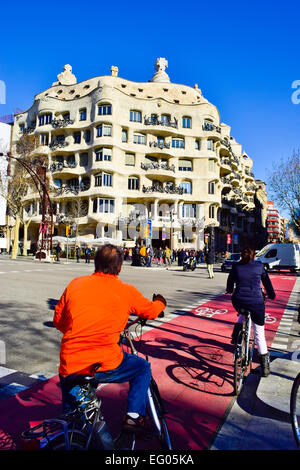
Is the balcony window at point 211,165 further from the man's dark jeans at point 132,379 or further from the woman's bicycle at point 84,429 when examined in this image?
the woman's bicycle at point 84,429

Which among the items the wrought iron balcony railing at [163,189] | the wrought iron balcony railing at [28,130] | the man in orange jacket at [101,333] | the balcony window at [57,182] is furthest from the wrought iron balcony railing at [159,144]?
the man in orange jacket at [101,333]

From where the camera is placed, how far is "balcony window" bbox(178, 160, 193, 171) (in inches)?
1812

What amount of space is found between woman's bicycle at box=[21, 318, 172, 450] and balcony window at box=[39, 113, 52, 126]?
49.3m

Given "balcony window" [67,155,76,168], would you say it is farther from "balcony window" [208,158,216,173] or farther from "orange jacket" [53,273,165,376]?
"orange jacket" [53,273,165,376]

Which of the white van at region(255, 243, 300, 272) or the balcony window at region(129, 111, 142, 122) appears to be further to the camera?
the balcony window at region(129, 111, 142, 122)

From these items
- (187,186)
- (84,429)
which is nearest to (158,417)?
(84,429)

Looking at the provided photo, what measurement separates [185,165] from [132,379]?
1777 inches

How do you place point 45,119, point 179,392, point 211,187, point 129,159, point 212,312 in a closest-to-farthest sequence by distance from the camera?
1. point 179,392
2. point 212,312
3. point 129,159
4. point 211,187
5. point 45,119

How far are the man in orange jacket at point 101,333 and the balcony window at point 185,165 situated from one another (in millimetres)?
44542

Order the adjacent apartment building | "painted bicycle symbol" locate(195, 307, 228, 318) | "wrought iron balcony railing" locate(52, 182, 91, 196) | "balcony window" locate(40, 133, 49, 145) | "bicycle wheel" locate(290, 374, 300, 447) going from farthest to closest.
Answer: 1. "balcony window" locate(40, 133, 49, 145)
2. "wrought iron balcony railing" locate(52, 182, 91, 196)
3. "painted bicycle symbol" locate(195, 307, 228, 318)
4. the adjacent apartment building
5. "bicycle wheel" locate(290, 374, 300, 447)

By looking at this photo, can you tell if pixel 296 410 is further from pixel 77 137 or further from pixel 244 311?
pixel 77 137

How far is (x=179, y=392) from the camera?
397 centimetres

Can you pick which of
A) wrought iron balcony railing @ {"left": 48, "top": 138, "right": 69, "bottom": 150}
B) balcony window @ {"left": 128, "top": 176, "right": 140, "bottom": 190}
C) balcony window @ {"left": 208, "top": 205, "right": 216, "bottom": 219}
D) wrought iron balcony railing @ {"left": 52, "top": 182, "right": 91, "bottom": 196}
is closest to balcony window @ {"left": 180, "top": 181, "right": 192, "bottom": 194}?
balcony window @ {"left": 208, "top": 205, "right": 216, "bottom": 219}
